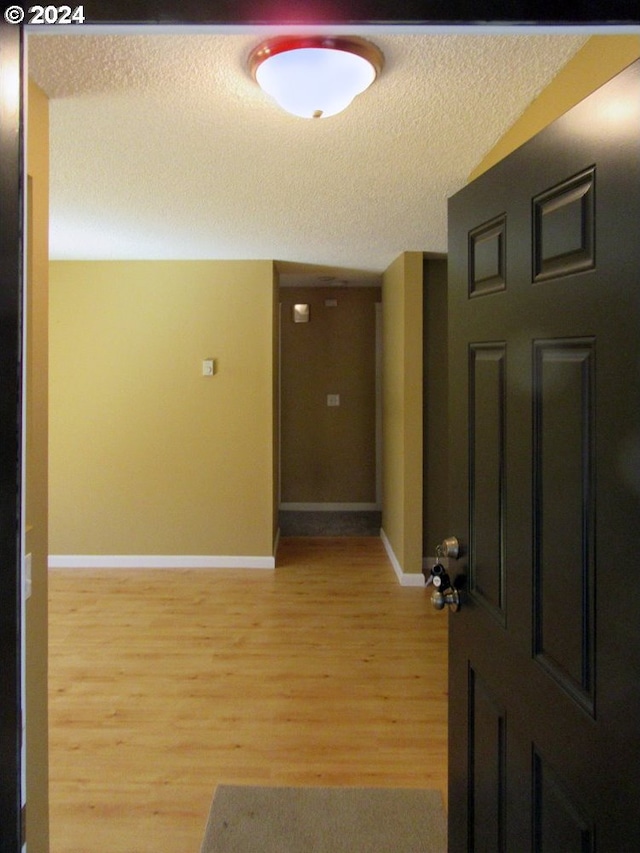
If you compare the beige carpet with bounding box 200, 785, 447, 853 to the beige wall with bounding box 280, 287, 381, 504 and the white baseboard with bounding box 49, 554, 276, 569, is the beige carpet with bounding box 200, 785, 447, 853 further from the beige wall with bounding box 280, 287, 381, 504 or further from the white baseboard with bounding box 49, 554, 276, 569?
the beige wall with bounding box 280, 287, 381, 504

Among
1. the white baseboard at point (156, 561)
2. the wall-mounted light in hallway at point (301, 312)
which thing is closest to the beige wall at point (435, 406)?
the white baseboard at point (156, 561)

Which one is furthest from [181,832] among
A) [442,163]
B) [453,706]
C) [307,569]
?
[307,569]

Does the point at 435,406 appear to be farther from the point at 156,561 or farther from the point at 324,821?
the point at 324,821

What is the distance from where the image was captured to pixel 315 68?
5.47ft

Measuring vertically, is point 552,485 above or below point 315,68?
below

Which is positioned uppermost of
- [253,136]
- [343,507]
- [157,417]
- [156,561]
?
[253,136]

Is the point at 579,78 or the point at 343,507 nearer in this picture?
the point at 579,78

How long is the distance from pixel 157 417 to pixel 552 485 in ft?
14.5

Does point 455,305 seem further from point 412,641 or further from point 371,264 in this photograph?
point 371,264

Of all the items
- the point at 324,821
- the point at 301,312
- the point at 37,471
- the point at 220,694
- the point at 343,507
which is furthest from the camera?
the point at 343,507

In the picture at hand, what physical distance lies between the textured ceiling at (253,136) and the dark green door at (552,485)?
1.73 ft

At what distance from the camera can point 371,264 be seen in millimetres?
5340

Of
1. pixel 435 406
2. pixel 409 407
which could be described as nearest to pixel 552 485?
pixel 409 407

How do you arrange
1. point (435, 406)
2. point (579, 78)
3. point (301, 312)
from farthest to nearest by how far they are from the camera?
1. point (301, 312)
2. point (435, 406)
3. point (579, 78)
